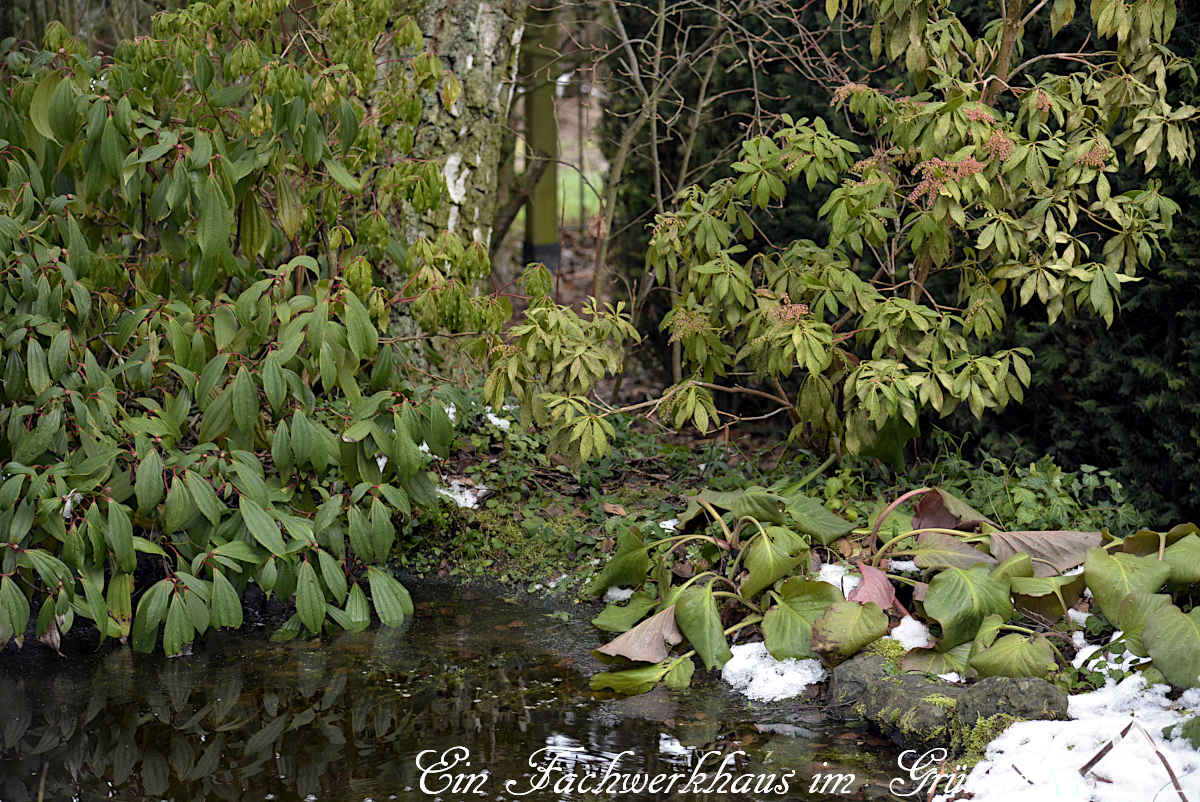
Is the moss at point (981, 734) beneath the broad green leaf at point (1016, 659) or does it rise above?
beneath

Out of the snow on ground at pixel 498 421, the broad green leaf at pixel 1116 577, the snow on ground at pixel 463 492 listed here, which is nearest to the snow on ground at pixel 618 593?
the snow on ground at pixel 463 492

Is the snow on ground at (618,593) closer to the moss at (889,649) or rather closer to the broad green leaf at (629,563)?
the broad green leaf at (629,563)

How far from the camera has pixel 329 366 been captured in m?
3.93

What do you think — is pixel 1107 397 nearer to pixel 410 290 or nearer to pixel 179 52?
pixel 410 290

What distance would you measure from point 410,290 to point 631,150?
2.38 m

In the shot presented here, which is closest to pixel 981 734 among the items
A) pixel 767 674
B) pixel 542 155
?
pixel 767 674

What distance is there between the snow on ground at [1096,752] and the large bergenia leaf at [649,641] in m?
1.12

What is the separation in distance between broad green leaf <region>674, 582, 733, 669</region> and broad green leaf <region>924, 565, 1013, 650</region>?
684mm

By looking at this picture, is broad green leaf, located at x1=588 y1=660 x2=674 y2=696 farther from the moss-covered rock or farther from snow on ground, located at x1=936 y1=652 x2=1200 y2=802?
snow on ground, located at x1=936 y1=652 x2=1200 y2=802

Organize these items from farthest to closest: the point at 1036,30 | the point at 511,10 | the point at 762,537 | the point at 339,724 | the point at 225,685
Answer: the point at 511,10 < the point at 1036,30 < the point at 762,537 < the point at 225,685 < the point at 339,724

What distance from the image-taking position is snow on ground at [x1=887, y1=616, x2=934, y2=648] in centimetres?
374

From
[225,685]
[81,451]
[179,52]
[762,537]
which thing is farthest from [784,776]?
[179,52]

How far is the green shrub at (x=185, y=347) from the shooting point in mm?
3785

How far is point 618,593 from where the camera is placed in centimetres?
460
